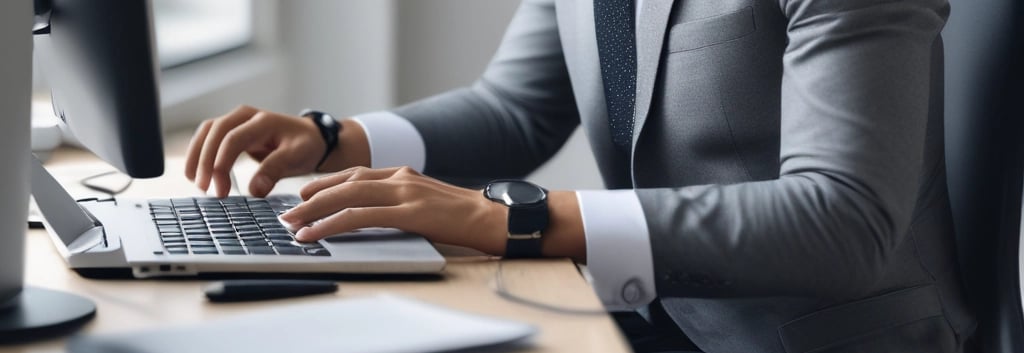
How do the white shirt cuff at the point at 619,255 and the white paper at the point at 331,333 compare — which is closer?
the white paper at the point at 331,333

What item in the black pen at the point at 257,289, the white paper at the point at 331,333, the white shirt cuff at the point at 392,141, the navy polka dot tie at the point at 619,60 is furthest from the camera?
the white shirt cuff at the point at 392,141

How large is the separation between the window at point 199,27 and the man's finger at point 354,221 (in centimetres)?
123

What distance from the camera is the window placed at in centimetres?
203

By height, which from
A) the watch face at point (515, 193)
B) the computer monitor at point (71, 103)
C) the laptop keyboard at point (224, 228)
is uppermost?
the computer monitor at point (71, 103)

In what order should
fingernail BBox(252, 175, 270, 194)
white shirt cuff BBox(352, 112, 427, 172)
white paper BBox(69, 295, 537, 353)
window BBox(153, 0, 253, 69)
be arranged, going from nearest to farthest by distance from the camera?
white paper BBox(69, 295, 537, 353) < fingernail BBox(252, 175, 270, 194) < white shirt cuff BBox(352, 112, 427, 172) < window BBox(153, 0, 253, 69)

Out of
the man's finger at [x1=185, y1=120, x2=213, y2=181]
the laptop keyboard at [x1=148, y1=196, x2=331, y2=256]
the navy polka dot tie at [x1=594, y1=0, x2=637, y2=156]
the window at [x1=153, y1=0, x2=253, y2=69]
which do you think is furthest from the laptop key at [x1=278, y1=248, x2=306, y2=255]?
the window at [x1=153, y1=0, x2=253, y2=69]

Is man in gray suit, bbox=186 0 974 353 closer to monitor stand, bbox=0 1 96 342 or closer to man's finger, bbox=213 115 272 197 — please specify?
man's finger, bbox=213 115 272 197

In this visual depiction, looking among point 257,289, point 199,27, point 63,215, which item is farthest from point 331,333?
point 199,27

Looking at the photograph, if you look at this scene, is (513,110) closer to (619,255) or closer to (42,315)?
(619,255)

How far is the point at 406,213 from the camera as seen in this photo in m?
0.82

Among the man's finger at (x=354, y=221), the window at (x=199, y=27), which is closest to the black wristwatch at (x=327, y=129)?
the man's finger at (x=354, y=221)

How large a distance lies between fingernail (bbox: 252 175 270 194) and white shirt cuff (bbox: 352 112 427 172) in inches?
8.4

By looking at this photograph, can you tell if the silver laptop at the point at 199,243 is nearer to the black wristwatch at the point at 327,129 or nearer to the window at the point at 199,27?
the black wristwatch at the point at 327,129

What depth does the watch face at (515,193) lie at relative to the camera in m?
0.84
